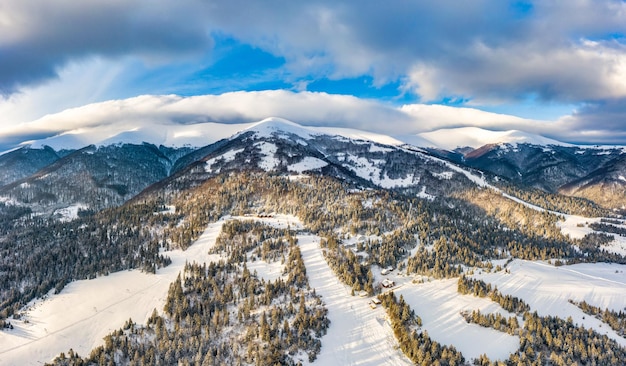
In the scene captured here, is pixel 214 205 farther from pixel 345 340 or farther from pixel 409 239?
pixel 345 340

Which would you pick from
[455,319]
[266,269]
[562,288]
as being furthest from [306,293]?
[562,288]

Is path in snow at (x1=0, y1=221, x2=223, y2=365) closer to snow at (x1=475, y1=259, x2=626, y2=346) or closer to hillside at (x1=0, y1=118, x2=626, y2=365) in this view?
hillside at (x1=0, y1=118, x2=626, y2=365)

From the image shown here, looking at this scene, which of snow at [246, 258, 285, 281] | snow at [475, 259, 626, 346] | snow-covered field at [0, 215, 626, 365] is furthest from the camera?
snow at [246, 258, 285, 281]

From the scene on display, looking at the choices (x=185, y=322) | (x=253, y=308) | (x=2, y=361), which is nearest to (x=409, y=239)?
(x=253, y=308)

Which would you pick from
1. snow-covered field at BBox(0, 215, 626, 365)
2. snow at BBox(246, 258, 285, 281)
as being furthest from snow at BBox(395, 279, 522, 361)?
snow at BBox(246, 258, 285, 281)

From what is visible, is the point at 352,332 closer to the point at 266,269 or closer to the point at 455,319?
the point at 455,319

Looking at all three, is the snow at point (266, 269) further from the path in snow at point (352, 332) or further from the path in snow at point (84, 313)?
the path in snow at point (84, 313)

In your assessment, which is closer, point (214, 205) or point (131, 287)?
point (131, 287)
